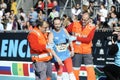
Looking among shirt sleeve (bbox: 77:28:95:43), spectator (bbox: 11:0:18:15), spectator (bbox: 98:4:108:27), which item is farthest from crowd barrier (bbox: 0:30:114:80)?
spectator (bbox: 11:0:18:15)

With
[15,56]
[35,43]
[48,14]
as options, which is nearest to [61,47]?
[35,43]

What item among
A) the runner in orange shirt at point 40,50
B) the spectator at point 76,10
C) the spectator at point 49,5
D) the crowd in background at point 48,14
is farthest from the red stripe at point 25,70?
the spectator at point 49,5

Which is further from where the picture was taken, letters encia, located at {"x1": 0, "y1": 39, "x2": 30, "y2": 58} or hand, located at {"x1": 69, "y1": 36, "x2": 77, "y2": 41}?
letters encia, located at {"x1": 0, "y1": 39, "x2": 30, "y2": 58}

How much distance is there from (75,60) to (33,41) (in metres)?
1.81

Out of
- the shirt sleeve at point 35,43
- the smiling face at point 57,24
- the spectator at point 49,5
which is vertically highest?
the spectator at point 49,5

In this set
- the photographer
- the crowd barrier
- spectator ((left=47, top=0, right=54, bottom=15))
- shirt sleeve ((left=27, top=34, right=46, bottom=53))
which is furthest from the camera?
spectator ((left=47, top=0, right=54, bottom=15))

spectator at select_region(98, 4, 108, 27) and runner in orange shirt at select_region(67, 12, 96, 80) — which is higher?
spectator at select_region(98, 4, 108, 27)

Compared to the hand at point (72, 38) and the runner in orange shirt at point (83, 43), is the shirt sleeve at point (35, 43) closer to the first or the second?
the hand at point (72, 38)

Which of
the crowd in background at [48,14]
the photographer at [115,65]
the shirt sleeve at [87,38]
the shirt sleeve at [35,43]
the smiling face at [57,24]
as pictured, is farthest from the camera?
the crowd in background at [48,14]

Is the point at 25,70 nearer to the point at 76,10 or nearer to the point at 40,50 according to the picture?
the point at 40,50

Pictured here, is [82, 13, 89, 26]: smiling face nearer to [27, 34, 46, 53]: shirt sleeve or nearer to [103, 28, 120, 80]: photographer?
[103, 28, 120, 80]: photographer

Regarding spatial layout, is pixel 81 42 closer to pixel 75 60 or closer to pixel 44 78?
pixel 75 60

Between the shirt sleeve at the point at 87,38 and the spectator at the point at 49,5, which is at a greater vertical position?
the spectator at the point at 49,5

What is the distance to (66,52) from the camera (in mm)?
12422
